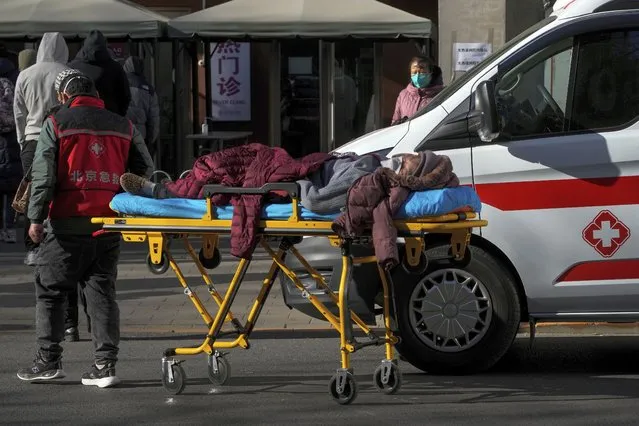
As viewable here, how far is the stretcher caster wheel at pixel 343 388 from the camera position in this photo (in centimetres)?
756

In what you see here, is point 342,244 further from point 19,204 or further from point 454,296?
point 19,204

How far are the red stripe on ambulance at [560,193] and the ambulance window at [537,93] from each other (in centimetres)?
32

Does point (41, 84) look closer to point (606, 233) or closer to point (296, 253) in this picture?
point (296, 253)

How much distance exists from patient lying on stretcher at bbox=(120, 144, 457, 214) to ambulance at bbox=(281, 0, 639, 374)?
2.82 feet

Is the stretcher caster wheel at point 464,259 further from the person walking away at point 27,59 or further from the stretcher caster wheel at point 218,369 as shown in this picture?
the person walking away at point 27,59

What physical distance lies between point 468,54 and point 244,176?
965 centimetres

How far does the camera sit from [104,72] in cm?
1106

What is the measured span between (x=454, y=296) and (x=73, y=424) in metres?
2.35

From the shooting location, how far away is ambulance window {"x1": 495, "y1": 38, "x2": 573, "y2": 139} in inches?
335

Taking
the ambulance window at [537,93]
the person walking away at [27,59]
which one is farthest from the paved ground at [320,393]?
the person walking away at [27,59]

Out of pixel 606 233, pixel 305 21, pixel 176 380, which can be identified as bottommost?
pixel 176 380

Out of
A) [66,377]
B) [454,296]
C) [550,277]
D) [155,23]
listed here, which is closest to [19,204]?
[66,377]

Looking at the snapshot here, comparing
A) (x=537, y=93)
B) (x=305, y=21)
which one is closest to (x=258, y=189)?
(x=537, y=93)

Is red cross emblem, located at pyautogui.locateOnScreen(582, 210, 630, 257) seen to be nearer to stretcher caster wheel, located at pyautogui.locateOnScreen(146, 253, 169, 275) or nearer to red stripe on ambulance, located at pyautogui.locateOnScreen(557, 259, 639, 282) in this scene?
red stripe on ambulance, located at pyautogui.locateOnScreen(557, 259, 639, 282)
